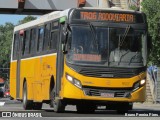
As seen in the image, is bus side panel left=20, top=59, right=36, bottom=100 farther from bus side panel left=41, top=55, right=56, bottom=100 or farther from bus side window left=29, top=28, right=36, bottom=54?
bus side panel left=41, top=55, right=56, bottom=100

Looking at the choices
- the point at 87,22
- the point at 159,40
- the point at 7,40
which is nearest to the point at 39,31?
the point at 87,22

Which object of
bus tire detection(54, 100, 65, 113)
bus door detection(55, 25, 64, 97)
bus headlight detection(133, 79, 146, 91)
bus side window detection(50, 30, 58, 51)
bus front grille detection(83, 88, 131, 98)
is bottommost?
bus tire detection(54, 100, 65, 113)

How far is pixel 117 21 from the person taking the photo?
21.7m

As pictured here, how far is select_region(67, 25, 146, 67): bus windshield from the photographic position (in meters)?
21.1

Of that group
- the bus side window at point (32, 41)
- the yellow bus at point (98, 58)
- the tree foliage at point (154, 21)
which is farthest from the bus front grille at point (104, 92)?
the tree foliage at point (154, 21)

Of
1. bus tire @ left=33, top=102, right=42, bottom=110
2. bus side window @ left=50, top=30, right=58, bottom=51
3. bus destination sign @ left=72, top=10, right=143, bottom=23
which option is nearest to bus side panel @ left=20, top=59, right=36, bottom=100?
bus tire @ left=33, top=102, right=42, bottom=110

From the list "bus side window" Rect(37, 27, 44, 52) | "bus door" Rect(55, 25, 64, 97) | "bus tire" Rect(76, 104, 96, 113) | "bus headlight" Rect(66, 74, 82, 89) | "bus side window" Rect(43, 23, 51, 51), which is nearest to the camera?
"bus headlight" Rect(66, 74, 82, 89)

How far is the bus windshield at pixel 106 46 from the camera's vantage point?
21.1 m

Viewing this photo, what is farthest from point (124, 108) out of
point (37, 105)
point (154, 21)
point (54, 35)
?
point (154, 21)

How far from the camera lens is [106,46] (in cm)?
2125

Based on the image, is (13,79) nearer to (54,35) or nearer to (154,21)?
(54,35)

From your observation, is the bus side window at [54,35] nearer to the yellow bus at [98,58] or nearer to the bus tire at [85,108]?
the yellow bus at [98,58]

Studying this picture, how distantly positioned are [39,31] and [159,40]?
543 inches

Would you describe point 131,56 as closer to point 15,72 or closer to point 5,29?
point 15,72
